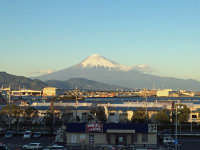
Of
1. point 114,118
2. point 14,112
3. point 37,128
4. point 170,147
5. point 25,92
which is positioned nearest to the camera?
point 170,147

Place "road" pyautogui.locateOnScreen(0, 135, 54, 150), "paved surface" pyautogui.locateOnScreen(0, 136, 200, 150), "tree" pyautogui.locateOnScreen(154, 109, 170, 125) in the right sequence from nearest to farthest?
1. "paved surface" pyautogui.locateOnScreen(0, 136, 200, 150)
2. "road" pyautogui.locateOnScreen(0, 135, 54, 150)
3. "tree" pyautogui.locateOnScreen(154, 109, 170, 125)

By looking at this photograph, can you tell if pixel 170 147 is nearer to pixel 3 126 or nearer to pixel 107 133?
pixel 107 133

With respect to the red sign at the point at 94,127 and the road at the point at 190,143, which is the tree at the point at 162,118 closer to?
the road at the point at 190,143

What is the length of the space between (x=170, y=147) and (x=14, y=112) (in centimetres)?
2139

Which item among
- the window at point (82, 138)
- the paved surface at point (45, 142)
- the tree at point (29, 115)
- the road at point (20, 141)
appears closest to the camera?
the paved surface at point (45, 142)

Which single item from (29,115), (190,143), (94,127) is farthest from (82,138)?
(29,115)

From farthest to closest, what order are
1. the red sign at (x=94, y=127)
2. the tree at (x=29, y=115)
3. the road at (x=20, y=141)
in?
the tree at (x=29, y=115) → the road at (x=20, y=141) → the red sign at (x=94, y=127)

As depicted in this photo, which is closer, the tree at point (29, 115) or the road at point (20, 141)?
the road at point (20, 141)

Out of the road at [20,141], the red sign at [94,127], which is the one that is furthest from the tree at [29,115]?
the red sign at [94,127]

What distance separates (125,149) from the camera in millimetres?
21875

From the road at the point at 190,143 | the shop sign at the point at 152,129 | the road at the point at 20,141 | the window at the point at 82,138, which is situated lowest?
the road at the point at 20,141

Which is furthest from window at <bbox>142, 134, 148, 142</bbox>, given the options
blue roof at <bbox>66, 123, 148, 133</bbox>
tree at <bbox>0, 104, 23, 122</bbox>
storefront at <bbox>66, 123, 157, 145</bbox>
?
tree at <bbox>0, 104, 23, 122</bbox>

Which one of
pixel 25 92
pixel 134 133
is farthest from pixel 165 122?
pixel 25 92

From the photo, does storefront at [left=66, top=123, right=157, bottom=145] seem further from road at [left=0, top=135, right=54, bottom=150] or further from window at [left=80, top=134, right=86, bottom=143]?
road at [left=0, top=135, right=54, bottom=150]
